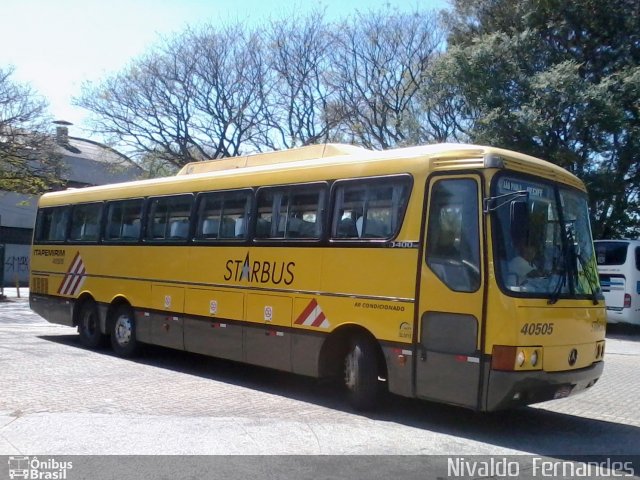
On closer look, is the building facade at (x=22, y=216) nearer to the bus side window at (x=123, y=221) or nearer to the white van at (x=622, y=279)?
the bus side window at (x=123, y=221)

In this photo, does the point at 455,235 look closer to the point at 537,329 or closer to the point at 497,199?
the point at 497,199

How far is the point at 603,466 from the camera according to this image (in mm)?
6844

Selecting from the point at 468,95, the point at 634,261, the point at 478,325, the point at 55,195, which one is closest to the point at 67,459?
the point at 478,325

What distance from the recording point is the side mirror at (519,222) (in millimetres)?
7512

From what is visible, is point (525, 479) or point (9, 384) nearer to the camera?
point (525, 479)

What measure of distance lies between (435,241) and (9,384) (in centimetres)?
595

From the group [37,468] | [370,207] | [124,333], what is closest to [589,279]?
[370,207]

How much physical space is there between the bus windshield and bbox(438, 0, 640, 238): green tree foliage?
12480 millimetres

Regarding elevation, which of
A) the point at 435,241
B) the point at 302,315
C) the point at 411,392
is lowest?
the point at 411,392

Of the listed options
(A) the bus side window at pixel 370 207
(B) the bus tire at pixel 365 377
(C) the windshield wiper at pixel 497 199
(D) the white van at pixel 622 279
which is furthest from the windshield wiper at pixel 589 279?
(D) the white van at pixel 622 279

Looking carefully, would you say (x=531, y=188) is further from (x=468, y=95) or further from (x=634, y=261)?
(x=468, y=95)

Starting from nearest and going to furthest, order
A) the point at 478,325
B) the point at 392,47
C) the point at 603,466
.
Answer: the point at 603,466
the point at 478,325
the point at 392,47

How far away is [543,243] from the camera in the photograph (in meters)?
7.92

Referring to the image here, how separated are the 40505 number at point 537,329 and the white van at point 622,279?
39.4 feet
